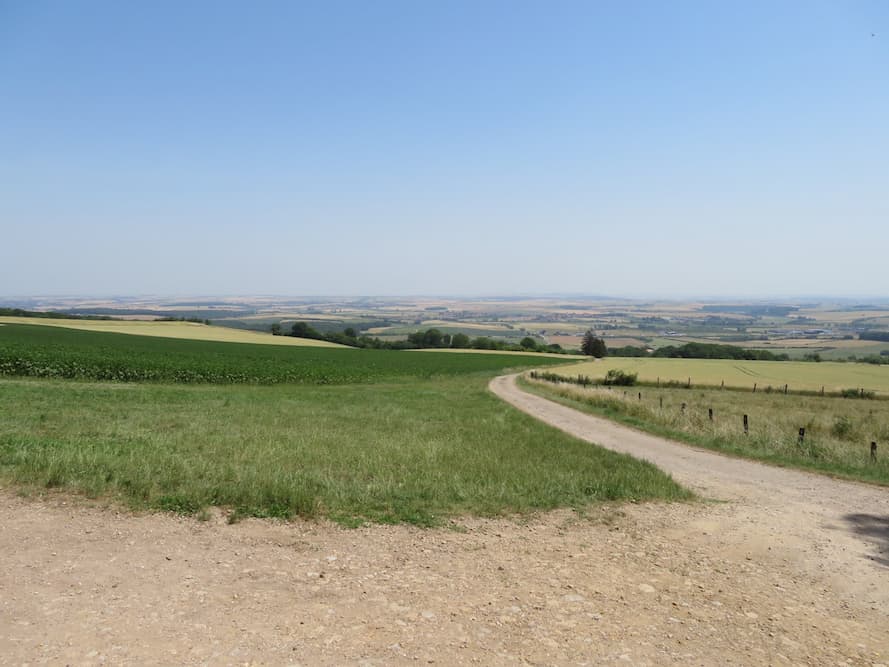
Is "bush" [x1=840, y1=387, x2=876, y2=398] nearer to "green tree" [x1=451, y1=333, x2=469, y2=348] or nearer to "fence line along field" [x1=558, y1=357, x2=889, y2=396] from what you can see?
"fence line along field" [x1=558, y1=357, x2=889, y2=396]

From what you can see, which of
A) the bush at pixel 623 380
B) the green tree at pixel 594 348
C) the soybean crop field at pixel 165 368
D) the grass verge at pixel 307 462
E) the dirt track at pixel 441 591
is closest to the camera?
the dirt track at pixel 441 591

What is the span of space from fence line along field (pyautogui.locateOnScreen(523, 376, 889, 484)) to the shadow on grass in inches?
162

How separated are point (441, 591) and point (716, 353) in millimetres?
94453

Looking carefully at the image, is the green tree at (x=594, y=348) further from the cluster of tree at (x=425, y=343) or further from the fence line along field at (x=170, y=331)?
the fence line along field at (x=170, y=331)

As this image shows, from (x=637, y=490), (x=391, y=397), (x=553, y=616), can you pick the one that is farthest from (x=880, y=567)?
(x=391, y=397)

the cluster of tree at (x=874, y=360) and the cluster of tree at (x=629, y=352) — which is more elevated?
the cluster of tree at (x=874, y=360)

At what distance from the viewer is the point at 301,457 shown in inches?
462

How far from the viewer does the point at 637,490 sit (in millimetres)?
10328

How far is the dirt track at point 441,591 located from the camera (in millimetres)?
4828

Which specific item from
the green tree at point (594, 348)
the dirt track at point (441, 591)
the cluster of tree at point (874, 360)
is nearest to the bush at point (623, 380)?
the dirt track at point (441, 591)

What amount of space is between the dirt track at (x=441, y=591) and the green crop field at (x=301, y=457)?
2.27 feet

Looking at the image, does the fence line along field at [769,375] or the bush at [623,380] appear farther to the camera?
the bush at [623,380]

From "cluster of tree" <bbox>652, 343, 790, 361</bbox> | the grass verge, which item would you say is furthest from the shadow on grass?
"cluster of tree" <bbox>652, 343, 790, 361</bbox>

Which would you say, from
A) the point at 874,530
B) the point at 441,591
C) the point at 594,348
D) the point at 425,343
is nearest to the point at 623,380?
the point at 874,530
